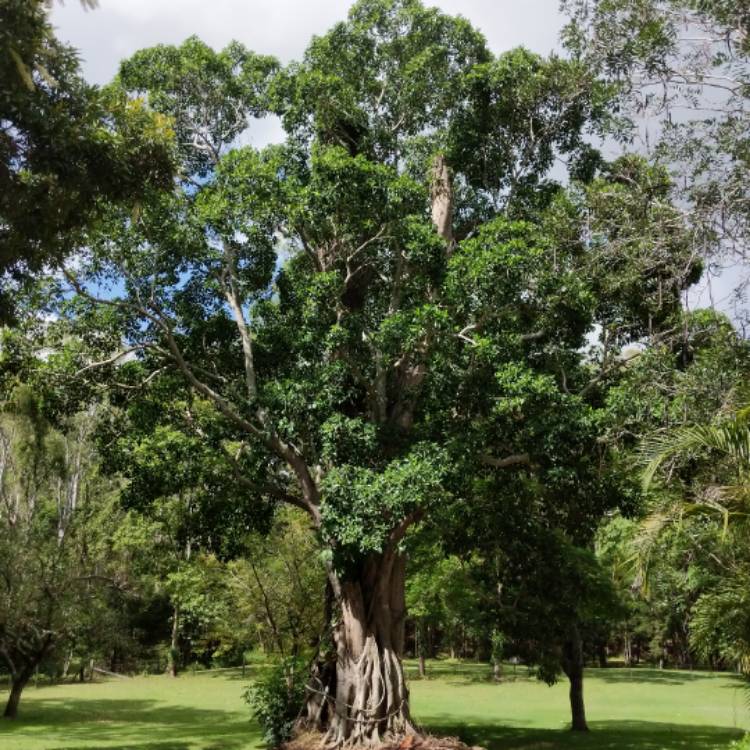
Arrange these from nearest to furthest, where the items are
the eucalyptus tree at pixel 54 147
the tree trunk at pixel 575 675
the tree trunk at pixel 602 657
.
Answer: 1. the eucalyptus tree at pixel 54 147
2. the tree trunk at pixel 575 675
3. the tree trunk at pixel 602 657

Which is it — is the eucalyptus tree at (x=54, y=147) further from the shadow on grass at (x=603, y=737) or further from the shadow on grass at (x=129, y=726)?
the shadow on grass at (x=603, y=737)

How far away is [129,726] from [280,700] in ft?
21.9

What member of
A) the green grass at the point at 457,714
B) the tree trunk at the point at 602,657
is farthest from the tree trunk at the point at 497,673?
the tree trunk at the point at 602,657

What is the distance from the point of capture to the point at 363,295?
57.2 feet

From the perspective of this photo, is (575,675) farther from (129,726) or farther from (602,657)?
(602,657)

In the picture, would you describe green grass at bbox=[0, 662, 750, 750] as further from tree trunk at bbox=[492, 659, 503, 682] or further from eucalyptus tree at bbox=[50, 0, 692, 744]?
eucalyptus tree at bbox=[50, 0, 692, 744]

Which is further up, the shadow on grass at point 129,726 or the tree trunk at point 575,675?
the tree trunk at point 575,675

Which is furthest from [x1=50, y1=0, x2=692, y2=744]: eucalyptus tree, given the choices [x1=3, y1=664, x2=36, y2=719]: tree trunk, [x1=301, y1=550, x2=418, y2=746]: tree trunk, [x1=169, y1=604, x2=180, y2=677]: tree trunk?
[x1=169, y1=604, x2=180, y2=677]: tree trunk

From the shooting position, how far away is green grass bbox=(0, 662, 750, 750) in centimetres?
1694

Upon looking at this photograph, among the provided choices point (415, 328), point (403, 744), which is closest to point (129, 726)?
point (403, 744)

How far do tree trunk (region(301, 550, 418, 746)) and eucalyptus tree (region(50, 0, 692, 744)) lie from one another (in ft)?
0.13

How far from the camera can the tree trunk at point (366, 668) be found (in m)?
14.5

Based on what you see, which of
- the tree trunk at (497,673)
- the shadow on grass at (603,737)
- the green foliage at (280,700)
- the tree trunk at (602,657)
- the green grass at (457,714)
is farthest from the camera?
the tree trunk at (602,657)

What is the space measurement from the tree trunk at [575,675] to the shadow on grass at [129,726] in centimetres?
710
